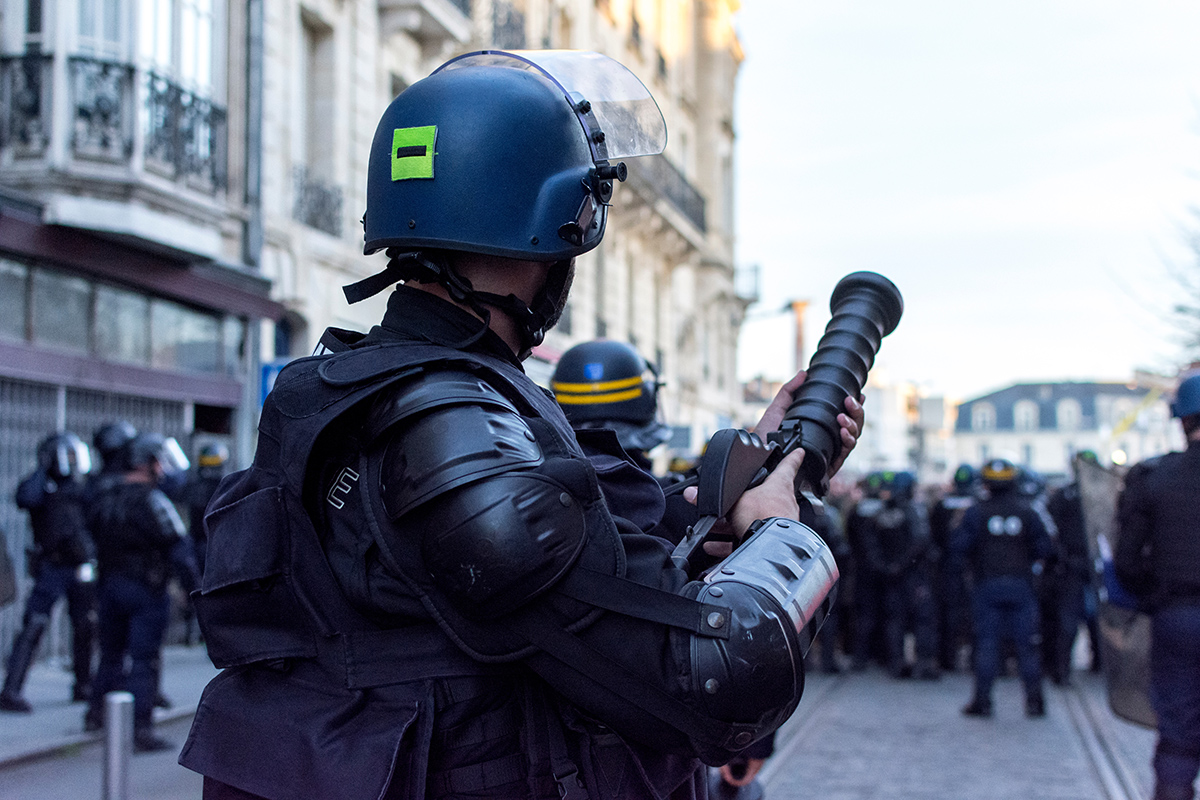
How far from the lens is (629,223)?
80.7ft

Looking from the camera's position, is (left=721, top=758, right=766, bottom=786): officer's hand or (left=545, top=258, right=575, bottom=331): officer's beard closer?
(left=545, top=258, right=575, bottom=331): officer's beard

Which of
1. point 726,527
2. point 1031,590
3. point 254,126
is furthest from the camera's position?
point 254,126

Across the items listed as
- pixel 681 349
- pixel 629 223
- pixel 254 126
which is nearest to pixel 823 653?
pixel 254 126

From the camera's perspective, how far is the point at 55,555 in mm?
8516

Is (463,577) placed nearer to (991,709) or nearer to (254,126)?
(991,709)

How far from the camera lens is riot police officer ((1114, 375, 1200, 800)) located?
15.5 feet

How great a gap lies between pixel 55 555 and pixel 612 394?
5776 mm

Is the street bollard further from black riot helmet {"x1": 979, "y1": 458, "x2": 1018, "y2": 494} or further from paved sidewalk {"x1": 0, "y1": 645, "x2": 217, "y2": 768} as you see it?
black riot helmet {"x1": 979, "y1": 458, "x2": 1018, "y2": 494}

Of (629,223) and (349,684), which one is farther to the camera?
(629,223)

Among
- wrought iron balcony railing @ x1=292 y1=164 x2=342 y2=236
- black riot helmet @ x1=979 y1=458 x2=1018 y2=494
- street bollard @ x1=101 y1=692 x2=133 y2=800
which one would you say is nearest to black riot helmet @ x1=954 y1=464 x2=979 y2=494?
black riot helmet @ x1=979 y1=458 x2=1018 y2=494

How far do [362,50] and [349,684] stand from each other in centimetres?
1424

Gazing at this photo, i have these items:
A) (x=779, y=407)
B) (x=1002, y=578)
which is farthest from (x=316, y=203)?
(x=779, y=407)

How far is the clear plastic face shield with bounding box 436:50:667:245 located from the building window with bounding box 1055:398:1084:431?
93772 millimetres

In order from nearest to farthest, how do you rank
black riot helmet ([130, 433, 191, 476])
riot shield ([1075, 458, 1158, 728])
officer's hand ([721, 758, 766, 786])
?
officer's hand ([721, 758, 766, 786]) < riot shield ([1075, 458, 1158, 728]) < black riot helmet ([130, 433, 191, 476])
